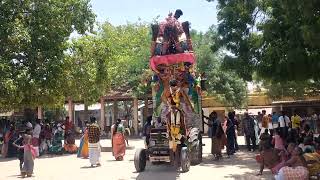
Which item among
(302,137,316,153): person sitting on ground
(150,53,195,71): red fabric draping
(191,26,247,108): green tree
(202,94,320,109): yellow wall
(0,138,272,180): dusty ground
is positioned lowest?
(0,138,272,180): dusty ground

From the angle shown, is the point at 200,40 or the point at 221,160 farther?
the point at 200,40

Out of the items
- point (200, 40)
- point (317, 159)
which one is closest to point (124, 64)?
point (200, 40)

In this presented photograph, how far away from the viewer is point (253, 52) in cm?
1725

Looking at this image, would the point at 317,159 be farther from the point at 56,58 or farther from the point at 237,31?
the point at 56,58

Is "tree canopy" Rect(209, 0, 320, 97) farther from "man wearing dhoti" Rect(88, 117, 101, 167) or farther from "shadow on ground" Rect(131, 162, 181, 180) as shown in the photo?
"man wearing dhoti" Rect(88, 117, 101, 167)

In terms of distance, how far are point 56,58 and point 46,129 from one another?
3224mm

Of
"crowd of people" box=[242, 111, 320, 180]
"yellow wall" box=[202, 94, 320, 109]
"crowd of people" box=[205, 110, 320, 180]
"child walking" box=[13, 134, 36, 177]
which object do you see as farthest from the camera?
"yellow wall" box=[202, 94, 320, 109]

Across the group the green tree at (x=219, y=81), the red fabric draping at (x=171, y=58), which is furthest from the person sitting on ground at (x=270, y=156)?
the green tree at (x=219, y=81)

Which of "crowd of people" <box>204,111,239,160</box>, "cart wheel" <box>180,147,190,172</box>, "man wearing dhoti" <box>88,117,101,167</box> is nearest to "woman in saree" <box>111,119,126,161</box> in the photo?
"man wearing dhoti" <box>88,117,101,167</box>

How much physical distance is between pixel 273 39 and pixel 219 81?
63.5 ft

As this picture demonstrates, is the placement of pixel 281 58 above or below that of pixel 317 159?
above

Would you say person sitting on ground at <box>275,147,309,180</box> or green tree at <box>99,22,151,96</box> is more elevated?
green tree at <box>99,22,151,96</box>

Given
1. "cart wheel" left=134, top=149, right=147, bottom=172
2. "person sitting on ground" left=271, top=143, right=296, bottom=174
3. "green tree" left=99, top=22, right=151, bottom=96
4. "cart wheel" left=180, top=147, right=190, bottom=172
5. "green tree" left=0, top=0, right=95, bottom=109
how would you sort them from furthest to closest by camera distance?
1. "green tree" left=99, top=22, right=151, bottom=96
2. "green tree" left=0, top=0, right=95, bottom=109
3. "cart wheel" left=134, top=149, right=147, bottom=172
4. "cart wheel" left=180, top=147, right=190, bottom=172
5. "person sitting on ground" left=271, top=143, right=296, bottom=174

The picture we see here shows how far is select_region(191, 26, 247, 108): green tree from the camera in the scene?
3288cm
